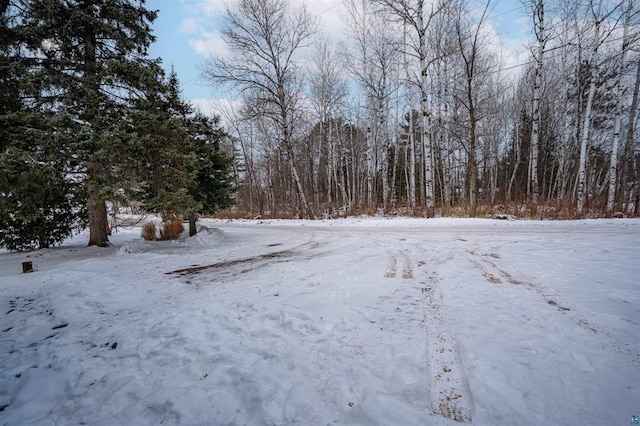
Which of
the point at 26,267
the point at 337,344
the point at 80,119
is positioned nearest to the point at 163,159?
the point at 80,119

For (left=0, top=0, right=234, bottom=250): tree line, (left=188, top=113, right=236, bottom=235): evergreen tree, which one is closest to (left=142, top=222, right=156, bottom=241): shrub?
(left=188, top=113, right=236, bottom=235): evergreen tree

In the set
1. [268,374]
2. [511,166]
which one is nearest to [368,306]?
[268,374]

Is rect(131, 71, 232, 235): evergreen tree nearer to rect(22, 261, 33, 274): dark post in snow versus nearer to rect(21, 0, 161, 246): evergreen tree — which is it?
rect(21, 0, 161, 246): evergreen tree

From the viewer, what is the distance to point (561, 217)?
11.5 m

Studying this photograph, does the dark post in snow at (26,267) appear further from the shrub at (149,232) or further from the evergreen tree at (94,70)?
the shrub at (149,232)

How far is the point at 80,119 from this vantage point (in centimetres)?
691

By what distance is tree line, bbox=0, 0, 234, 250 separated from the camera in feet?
21.1

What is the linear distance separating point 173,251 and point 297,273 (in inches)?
209

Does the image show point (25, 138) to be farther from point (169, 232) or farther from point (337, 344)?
point (337, 344)

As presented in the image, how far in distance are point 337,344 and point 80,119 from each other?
8430mm

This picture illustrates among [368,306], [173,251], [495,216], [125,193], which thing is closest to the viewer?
[368,306]

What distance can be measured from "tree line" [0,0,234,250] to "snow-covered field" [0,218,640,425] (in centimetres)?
268

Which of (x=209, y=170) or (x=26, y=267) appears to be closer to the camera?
(x=26, y=267)

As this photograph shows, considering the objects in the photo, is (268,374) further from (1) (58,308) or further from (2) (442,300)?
(1) (58,308)
